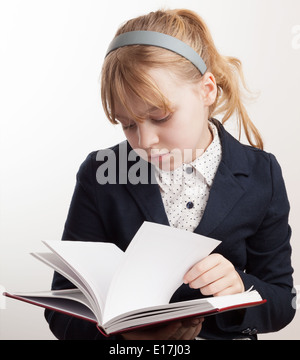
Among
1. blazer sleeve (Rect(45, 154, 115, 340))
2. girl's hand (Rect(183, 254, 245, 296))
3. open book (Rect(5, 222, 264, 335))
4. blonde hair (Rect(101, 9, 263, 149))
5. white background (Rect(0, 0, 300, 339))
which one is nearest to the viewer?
open book (Rect(5, 222, 264, 335))

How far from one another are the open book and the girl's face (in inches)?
11.1

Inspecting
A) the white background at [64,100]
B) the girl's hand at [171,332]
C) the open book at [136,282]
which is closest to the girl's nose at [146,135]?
the open book at [136,282]

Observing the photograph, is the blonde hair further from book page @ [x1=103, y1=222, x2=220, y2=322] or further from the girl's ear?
book page @ [x1=103, y1=222, x2=220, y2=322]

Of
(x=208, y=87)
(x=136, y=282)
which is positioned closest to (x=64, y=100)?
(x=208, y=87)

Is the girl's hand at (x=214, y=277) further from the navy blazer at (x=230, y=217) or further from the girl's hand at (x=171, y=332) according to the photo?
the navy blazer at (x=230, y=217)

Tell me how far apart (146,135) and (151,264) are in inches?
13.0

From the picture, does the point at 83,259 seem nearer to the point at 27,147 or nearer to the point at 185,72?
the point at 185,72

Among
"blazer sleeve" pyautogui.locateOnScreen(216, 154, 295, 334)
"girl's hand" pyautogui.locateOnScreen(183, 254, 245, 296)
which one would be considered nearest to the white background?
"blazer sleeve" pyautogui.locateOnScreen(216, 154, 295, 334)

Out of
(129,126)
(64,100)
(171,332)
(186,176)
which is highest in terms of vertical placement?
(64,100)

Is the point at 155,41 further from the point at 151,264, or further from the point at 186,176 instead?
the point at 151,264

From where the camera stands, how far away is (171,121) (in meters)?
1.20

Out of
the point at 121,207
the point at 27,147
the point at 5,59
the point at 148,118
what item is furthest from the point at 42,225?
the point at 148,118

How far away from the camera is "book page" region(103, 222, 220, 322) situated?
0.93 meters

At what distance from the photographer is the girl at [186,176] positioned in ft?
3.89
